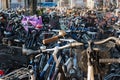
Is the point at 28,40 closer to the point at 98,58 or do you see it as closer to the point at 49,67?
the point at 49,67

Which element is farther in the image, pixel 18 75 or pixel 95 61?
pixel 18 75

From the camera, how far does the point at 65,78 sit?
13.2 feet

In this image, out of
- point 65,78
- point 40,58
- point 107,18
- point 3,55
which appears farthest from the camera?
point 107,18

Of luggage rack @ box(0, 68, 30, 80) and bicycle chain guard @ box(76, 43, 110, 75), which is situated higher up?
bicycle chain guard @ box(76, 43, 110, 75)

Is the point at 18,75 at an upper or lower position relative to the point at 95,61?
lower

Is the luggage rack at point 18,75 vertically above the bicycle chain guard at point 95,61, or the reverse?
the bicycle chain guard at point 95,61

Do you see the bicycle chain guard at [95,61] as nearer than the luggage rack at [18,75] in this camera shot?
Yes

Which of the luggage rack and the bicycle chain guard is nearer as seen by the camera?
the bicycle chain guard

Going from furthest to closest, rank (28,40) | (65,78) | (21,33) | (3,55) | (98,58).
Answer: (21,33) → (28,40) → (3,55) → (65,78) → (98,58)

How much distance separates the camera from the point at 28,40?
798 cm

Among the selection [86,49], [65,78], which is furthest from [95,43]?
[65,78]

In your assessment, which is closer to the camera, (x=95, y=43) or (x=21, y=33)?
(x=95, y=43)

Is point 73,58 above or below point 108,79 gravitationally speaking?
above

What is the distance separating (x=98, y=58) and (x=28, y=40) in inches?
177
